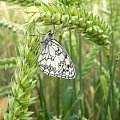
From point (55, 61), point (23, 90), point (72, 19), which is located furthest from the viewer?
point (55, 61)

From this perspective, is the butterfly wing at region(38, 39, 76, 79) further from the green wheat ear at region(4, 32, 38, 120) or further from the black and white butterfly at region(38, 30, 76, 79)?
the green wheat ear at region(4, 32, 38, 120)

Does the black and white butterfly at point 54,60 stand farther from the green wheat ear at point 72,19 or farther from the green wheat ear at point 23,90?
the green wheat ear at point 23,90

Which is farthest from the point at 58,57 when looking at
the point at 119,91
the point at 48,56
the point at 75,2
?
the point at 119,91

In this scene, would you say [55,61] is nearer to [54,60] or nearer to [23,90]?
[54,60]

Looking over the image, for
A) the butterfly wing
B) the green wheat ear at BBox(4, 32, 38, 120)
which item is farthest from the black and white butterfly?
the green wheat ear at BBox(4, 32, 38, 120)

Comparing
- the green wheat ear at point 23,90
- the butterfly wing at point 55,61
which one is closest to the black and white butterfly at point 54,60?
the butterfly wing at point 55,61

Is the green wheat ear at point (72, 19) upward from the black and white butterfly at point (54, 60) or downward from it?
upward

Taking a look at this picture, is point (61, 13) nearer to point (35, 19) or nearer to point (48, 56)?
point (35, 19)

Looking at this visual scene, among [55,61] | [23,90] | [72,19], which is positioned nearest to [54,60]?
[55,61]
